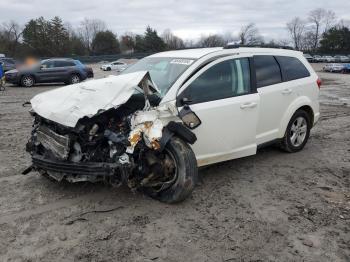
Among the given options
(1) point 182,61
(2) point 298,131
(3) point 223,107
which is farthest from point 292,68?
(1) point 182,61

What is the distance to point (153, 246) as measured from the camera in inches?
138

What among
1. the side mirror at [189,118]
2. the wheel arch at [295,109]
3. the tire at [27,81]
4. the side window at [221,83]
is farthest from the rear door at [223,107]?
the tire at [27,81]

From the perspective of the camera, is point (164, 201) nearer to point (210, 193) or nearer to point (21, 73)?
point (210, 193)

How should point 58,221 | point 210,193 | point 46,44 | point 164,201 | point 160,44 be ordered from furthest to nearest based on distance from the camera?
point 160,44 < point 46,44 < point 210,193 < point 164,201 < point 58,221

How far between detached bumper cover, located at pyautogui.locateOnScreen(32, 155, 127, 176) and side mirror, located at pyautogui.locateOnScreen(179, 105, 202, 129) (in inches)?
34.9

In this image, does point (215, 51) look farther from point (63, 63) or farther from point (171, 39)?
point (171, 39)

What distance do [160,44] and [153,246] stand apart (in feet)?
267

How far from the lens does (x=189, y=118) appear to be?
4.34 m

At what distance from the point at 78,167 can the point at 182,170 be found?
3.71 feet

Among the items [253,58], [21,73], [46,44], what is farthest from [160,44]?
[253,58]

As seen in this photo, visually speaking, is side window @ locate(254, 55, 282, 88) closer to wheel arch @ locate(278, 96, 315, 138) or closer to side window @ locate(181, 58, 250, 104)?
side window @ locate(181, 58, 250, 104)

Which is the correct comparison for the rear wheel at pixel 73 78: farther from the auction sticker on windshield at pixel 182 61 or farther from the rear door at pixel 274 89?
the auction sticker on windshield at pixel 182 61

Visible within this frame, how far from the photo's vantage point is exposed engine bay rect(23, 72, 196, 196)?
4.04m

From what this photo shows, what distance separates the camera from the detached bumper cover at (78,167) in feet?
13.0
